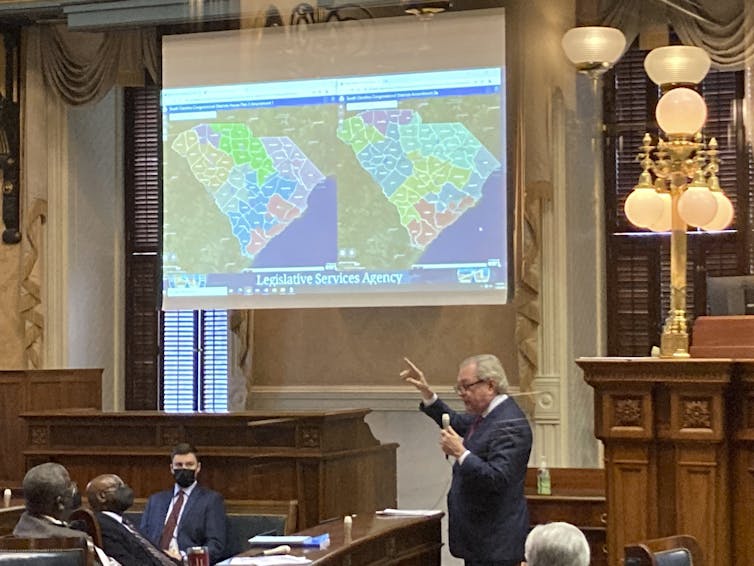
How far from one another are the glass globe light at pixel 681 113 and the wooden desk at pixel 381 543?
2241 millimetres

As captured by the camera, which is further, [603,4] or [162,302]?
[162,302]

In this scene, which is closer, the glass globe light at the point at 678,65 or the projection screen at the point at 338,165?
the glass globe light at the point at 678,65

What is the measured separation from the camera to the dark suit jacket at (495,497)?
593cm

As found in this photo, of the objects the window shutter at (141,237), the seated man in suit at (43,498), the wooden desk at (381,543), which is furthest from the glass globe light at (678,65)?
the window shutter at (141,237)

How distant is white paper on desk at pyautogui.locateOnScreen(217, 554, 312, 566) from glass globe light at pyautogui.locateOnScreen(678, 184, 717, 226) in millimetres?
2401

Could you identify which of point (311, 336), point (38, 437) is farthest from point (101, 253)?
point (38, 437)

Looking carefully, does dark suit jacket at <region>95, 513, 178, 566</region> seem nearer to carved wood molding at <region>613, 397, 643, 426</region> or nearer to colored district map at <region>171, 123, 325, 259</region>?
carved wood molding at <region>613, 397, 643, 426</region>

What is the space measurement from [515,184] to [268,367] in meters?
2.52

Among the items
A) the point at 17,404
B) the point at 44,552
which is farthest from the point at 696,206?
the point at 17,404

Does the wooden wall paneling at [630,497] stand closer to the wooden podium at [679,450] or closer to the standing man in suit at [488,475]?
the wooden podium at [679,450]

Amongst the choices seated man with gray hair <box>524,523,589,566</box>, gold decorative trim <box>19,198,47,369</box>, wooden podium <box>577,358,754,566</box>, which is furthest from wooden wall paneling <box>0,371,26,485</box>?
seated man with gray hair <box>524,523,589,566</box>

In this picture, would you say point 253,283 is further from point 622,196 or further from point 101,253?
point 622,196

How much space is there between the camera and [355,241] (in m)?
9.58

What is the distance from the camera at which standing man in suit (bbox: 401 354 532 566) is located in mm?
5887
